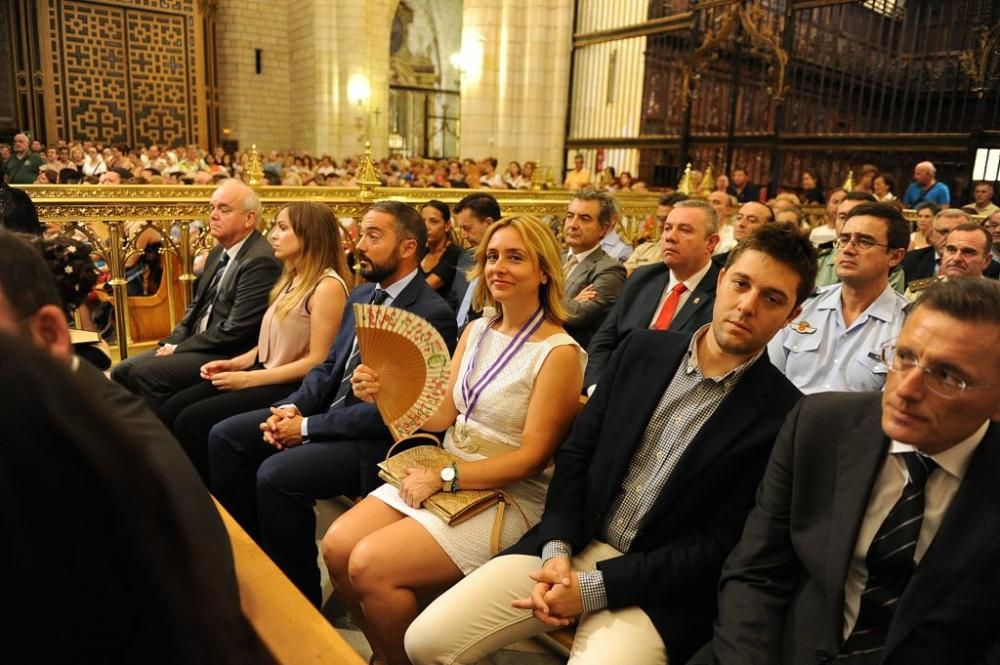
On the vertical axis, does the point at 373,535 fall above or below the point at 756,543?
below

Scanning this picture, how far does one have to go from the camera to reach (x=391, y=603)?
1839 mm

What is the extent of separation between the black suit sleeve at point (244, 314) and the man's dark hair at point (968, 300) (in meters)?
2.88

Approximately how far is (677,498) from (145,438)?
1.22m

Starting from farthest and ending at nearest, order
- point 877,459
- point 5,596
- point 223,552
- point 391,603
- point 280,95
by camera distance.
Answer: point 280,95 → point 391,603 → point 877,459 → point 223,552 → point 5,596

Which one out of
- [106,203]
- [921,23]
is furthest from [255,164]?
[921,23]

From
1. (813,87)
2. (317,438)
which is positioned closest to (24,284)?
(317,438)

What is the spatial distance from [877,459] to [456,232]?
4.71 metres

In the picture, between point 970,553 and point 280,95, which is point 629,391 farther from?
point 280,95

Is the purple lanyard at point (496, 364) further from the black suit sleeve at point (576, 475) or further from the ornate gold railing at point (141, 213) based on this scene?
the ornate gold railing at point (141, 213)

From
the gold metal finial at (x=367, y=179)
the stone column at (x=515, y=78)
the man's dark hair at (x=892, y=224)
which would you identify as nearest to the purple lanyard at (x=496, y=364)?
the man's dark hair at (x=892, y=224)

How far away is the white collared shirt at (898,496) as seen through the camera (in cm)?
130

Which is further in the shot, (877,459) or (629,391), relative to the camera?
(629,391)

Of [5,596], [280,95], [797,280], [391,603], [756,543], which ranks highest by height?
[280,95]

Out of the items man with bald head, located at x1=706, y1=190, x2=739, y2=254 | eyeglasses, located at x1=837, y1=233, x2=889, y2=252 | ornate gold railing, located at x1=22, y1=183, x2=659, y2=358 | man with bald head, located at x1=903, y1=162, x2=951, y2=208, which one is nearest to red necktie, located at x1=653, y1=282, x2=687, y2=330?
eyeglasses, located at x1=837, y1=233, x2=889, y2=252
